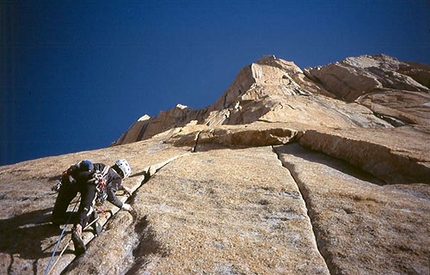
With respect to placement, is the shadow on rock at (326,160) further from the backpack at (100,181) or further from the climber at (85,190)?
the backpack at (100,181)

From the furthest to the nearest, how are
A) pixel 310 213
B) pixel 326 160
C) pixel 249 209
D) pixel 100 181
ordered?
pixel 326 160 < pixel 249 209 < pixel 100 181 < pixel 310 213

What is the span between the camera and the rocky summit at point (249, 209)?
5.54 m

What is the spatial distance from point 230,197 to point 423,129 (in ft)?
47.2

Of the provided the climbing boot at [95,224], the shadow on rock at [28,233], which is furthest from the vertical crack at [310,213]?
the shadow on rock at [28,233]

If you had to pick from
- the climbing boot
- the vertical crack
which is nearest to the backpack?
the climbing boot

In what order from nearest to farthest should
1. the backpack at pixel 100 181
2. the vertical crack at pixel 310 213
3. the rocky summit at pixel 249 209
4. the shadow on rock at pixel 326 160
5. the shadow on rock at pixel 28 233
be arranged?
the vertical crack at pixel 310 213 < the rocky summit at pixel 249 209 < the shadow on rock at pixel 28 233 < the backpack at pixel 100 181 < the shadow on rock at pixel 326 160

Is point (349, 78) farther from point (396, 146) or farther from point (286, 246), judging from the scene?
point (286, 246)

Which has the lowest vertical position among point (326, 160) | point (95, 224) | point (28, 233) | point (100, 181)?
point (28, 233)

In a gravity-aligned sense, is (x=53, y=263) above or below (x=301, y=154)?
below

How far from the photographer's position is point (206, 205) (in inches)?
324

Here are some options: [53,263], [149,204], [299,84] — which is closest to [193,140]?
[149,204]

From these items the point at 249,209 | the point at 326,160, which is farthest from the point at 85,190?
the point at 326,160

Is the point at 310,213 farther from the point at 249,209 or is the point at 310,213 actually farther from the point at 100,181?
the point at 100,181

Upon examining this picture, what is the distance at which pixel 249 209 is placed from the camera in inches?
306
